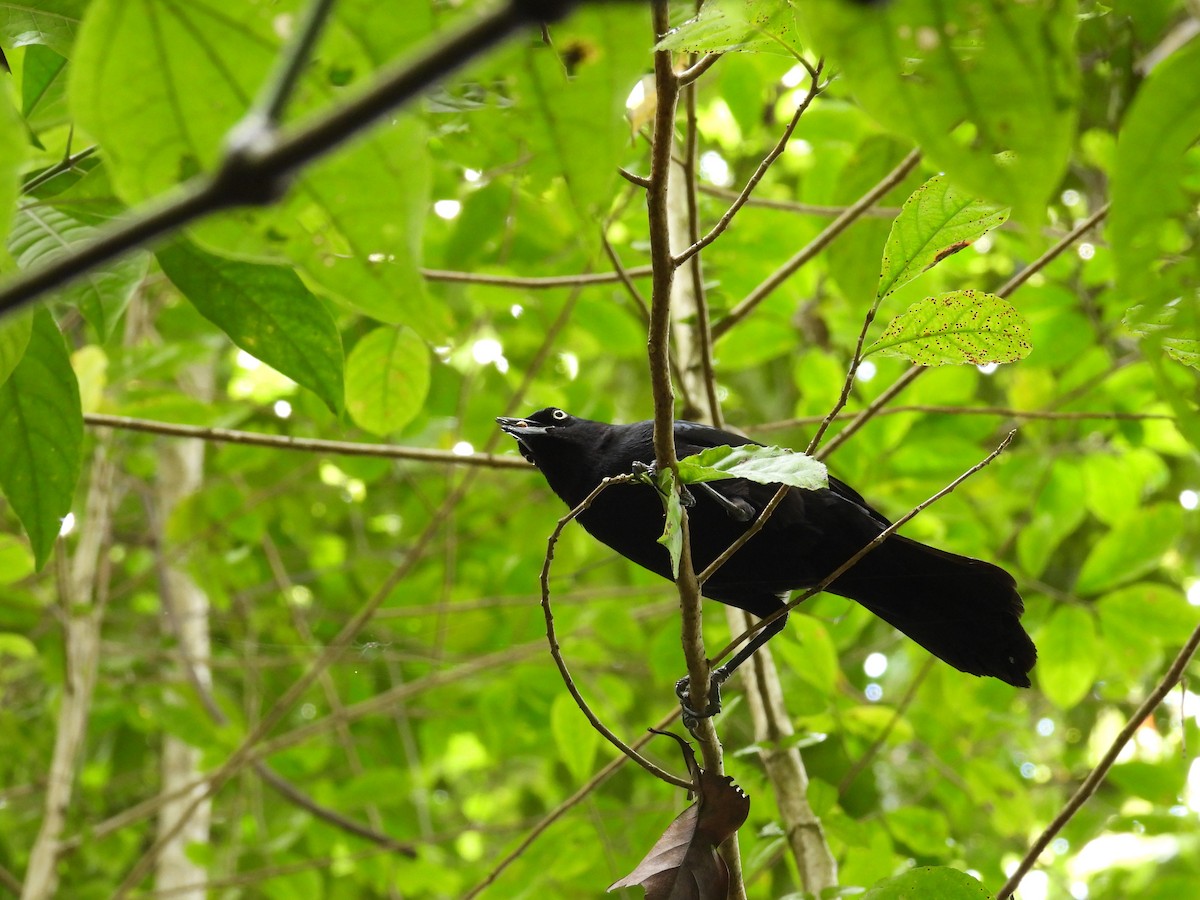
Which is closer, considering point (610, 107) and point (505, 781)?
point (610, 107)

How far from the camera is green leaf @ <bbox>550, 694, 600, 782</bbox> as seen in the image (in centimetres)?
324

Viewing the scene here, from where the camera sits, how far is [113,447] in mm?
4258

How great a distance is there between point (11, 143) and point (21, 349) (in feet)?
2.37

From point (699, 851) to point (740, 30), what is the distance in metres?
1.30

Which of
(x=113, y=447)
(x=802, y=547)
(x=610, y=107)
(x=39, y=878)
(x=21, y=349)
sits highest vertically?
(x=610, y=107)

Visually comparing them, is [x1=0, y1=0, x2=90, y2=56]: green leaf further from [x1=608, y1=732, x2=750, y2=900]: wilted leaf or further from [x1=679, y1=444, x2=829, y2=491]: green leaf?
[x1=608, y1=732, x2=750, y2=900]: wilted leaf

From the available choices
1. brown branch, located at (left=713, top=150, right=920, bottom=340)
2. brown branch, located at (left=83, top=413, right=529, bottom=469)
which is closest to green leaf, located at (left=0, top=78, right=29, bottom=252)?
brown branch, located at (left=83, top=413, right=529, bottom=469)

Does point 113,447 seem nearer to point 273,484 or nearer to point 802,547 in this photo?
point 273,484

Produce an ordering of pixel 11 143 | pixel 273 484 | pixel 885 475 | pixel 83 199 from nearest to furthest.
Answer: pixel 11 143 → pixel 83 199 → pixel 885 475 → pixel 273 484

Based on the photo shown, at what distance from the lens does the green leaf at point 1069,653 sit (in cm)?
371

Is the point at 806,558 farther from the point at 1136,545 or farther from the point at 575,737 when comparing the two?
the point at 1136,545

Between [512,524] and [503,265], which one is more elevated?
[503,265]

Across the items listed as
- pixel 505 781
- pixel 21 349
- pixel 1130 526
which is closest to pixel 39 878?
pixel 21 349

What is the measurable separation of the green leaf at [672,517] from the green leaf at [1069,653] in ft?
8.49
